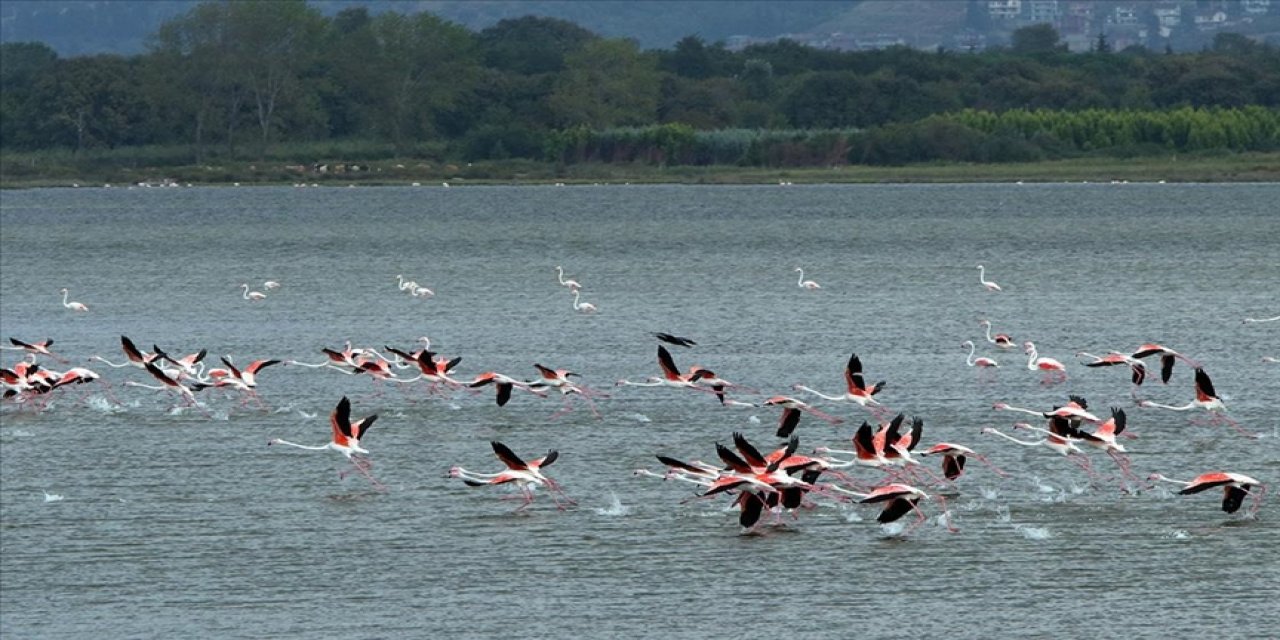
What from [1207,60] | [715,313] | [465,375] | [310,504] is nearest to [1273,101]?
[1207,60]

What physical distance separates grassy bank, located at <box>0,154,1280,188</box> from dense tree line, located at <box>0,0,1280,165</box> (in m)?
0.95

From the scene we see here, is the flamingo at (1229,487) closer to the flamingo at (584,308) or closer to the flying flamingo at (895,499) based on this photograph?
the flying flamingo at (895,499)

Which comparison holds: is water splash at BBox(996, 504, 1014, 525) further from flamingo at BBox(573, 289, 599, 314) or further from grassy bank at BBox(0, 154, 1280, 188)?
grassy bank at BBox(0, 154, 1280, 188)

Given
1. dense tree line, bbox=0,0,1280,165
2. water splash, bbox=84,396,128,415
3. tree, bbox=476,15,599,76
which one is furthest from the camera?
tree, bbox=476,15,599,76

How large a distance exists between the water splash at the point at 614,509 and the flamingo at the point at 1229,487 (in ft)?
14.5

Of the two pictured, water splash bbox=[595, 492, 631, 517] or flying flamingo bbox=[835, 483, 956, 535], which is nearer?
flying flamingo bbox=[835, 483, 956, 535]

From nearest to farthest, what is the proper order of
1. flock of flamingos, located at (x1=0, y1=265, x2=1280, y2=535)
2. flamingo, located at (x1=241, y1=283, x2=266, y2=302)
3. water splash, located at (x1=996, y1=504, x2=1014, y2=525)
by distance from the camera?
flock of flamingos, located at (x1=0, y1=265, x2=1280, y2=535) → water splash, located at (x1=996, y1=504, x2=1014, y2=525) → flamingo, located at (x1=241, y1=283, x2=266, y2=302)

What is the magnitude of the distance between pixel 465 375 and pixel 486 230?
149ft

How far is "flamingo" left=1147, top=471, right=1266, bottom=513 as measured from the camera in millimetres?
18391

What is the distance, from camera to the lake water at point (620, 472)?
57.6ft

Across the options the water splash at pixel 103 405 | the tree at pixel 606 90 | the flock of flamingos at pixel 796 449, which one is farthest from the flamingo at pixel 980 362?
the tree at pixel 606 90

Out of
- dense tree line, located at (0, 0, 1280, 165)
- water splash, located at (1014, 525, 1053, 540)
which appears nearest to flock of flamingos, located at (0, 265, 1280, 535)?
Result: water splash, located at (1014, 525, 1053, 540)

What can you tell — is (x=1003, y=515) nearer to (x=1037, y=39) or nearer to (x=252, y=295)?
(x=252, y=295)

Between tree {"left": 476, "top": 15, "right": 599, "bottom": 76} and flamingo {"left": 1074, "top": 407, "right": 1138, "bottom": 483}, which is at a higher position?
flamingo {"left": 1074, "top": 407, "right": 1138, "bottom": 483}
